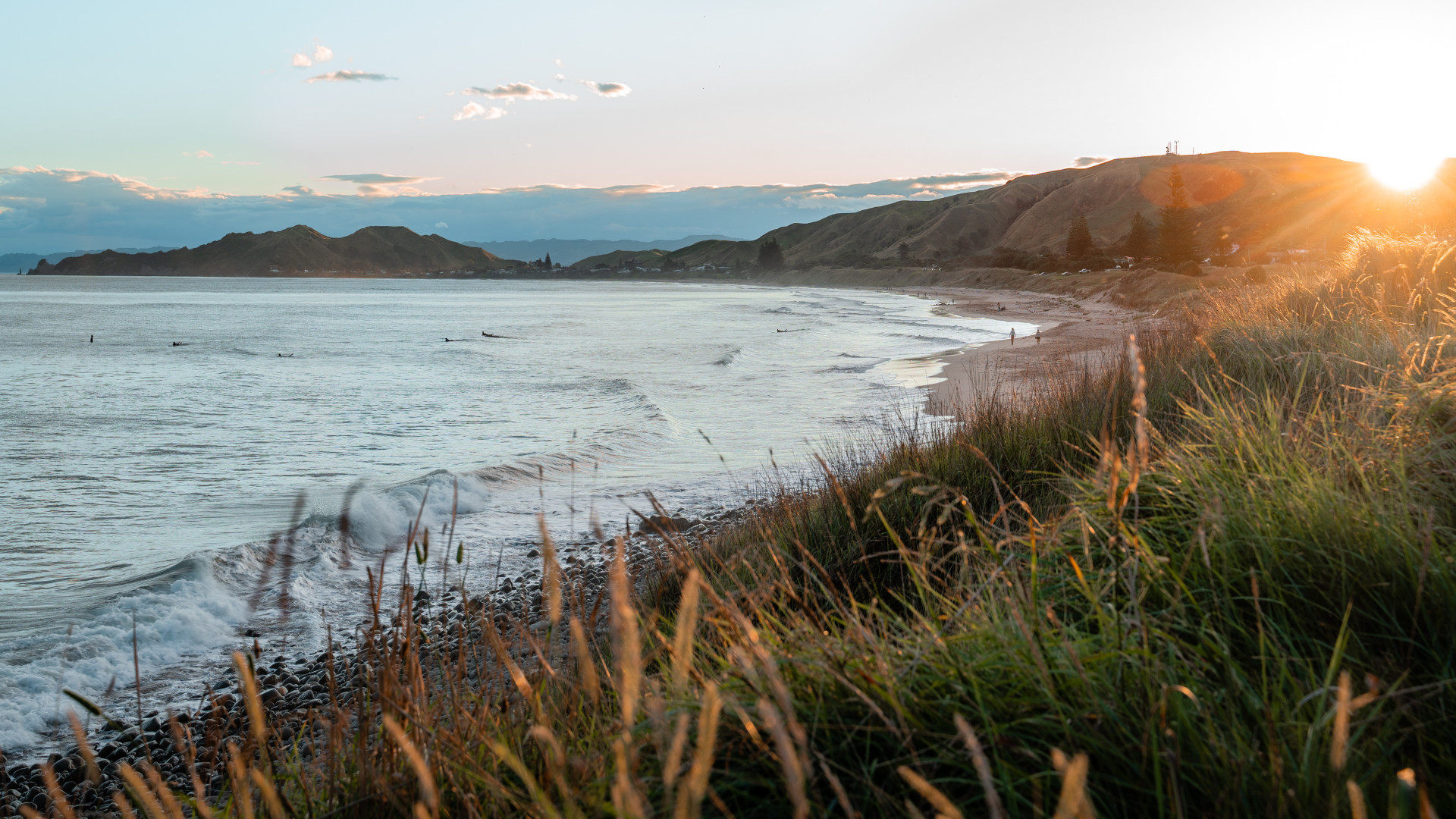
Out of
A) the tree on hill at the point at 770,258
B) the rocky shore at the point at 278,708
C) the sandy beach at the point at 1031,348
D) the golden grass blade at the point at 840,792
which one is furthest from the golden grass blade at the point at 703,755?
the tree on hill at the point at 770,258

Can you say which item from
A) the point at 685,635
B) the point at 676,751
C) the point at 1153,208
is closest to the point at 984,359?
the point at 685,635

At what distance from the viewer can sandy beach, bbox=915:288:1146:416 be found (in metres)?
11.2

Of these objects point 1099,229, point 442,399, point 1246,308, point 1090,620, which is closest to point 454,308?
point 442,399

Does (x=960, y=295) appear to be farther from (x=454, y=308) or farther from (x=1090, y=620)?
(x=1090, y=620)

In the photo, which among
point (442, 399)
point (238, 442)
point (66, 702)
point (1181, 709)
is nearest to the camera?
point (1181, 709)

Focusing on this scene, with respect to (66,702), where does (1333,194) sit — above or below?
above

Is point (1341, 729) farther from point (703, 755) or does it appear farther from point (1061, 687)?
point (1061, 687)

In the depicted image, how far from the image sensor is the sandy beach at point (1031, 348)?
36.9 ft

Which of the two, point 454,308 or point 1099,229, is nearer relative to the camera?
point 454,308

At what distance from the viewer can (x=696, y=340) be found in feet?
117

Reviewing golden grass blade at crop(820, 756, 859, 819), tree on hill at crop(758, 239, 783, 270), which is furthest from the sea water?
tree on hill at crop(758, 239, 783, 270)

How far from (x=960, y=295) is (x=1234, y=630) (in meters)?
73.0

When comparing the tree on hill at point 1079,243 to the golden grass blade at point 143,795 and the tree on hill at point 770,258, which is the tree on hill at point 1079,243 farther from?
the golden grass blade at point 143,795

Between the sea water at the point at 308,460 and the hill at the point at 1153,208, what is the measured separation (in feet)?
218
